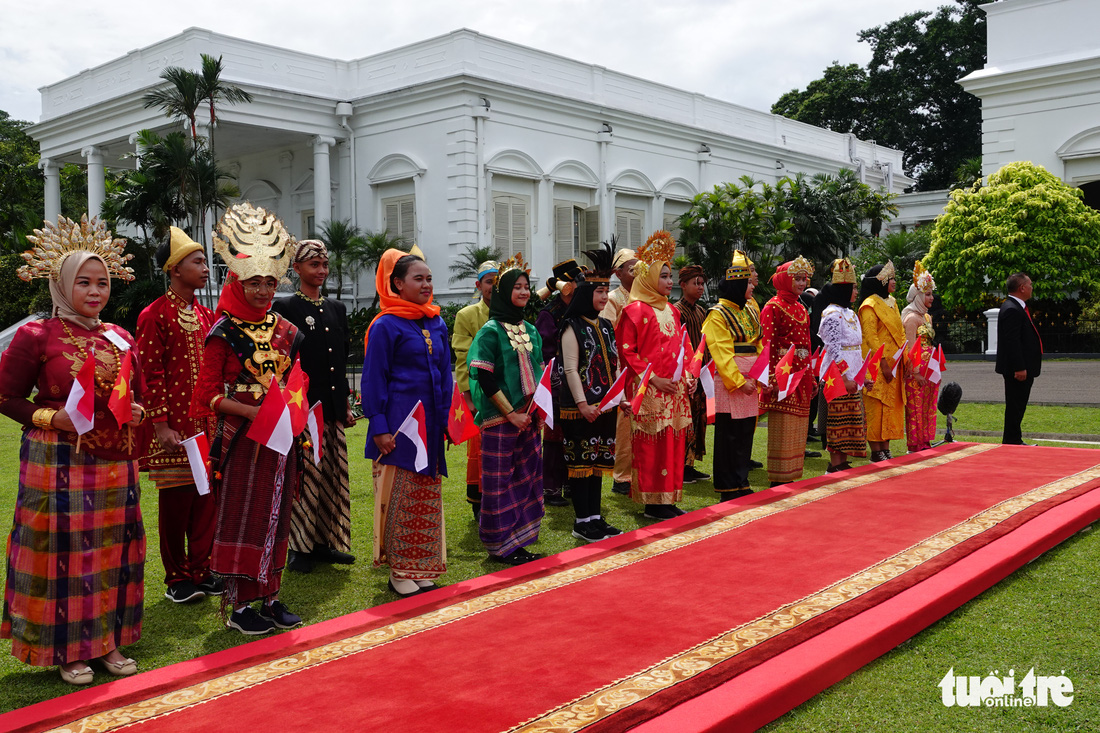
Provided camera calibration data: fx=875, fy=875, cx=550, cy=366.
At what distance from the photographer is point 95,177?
2128cm

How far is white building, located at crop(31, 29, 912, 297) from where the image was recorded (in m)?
18.4

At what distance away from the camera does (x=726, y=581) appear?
13.9 feet

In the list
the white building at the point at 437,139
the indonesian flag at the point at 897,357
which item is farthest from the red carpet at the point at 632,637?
the white building at the point at 437,139

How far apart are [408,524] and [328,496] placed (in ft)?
3.00

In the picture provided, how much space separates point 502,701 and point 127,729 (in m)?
1.21

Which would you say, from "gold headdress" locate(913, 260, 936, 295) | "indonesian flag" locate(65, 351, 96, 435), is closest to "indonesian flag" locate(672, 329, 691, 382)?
"gold headdress" locate(913, 260, 936, 295)

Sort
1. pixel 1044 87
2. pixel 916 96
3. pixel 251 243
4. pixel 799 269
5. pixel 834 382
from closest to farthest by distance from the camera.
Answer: pixel 251 243
pixel 799 269
pixel 834 382
pixel 1044 87
pixel 916 96

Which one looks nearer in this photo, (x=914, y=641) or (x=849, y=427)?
(x=914, y=641)

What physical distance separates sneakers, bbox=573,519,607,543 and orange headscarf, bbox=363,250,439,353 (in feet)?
5.58

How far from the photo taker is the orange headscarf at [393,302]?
14.5 feet

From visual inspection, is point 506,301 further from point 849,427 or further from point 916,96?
point 916,96

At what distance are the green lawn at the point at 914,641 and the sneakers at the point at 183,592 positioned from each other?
5 cm

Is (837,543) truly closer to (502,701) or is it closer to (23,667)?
(502,701)

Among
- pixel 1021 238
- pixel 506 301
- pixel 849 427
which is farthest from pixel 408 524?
pixel 1021 238
